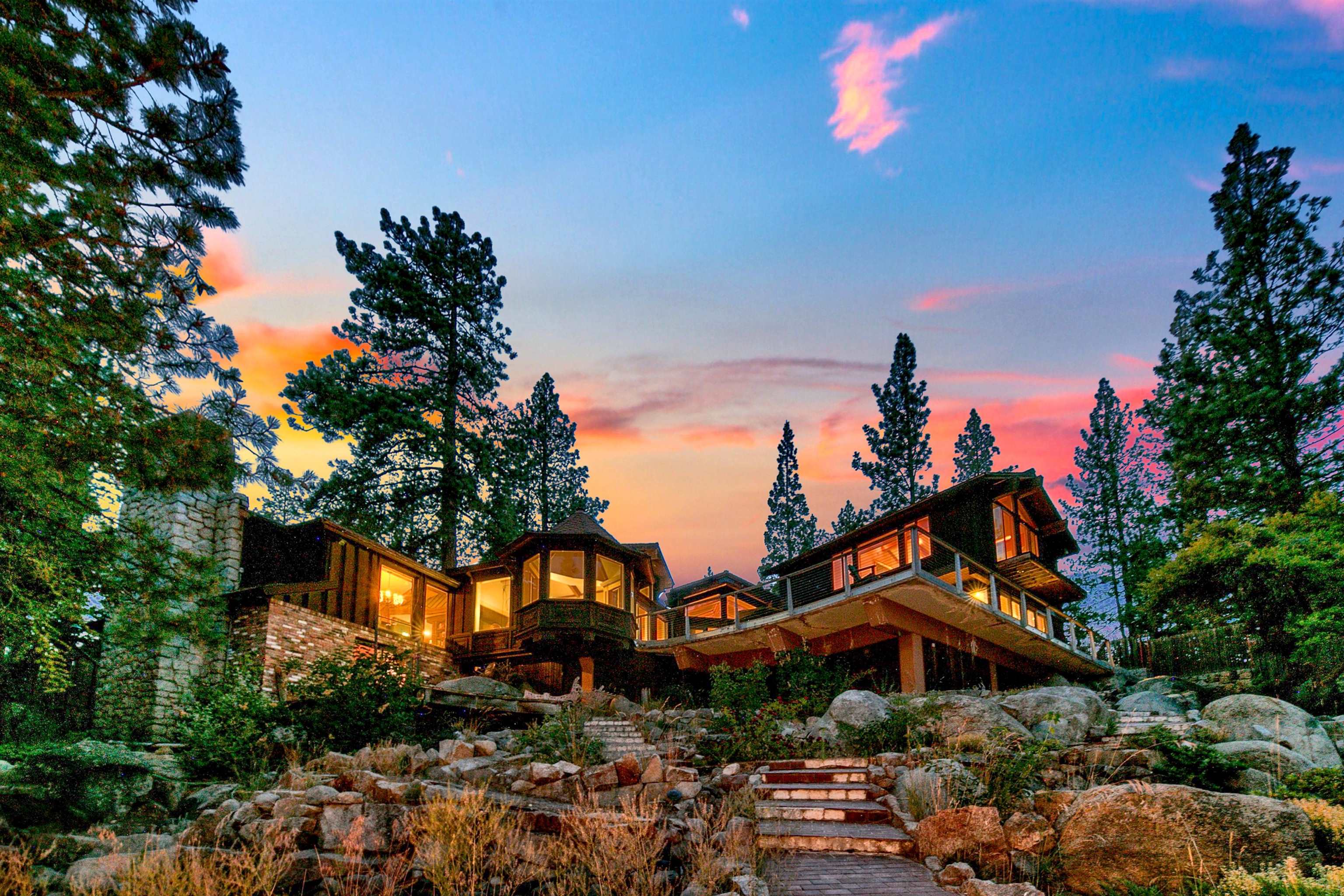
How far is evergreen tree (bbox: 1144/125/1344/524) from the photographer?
19.4 metres

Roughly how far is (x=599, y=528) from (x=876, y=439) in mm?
17219

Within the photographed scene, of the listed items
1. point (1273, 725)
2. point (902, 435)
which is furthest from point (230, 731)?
point (902, 435)

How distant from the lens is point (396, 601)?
74.2ft

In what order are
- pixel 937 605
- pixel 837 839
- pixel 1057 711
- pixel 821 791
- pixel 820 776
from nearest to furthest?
pixel 837 839 < pixel 821 791 < pixel 820 776 < pixel 1057 711 < pixel 937 605

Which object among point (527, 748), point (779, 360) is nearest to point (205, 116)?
point (527, 748)

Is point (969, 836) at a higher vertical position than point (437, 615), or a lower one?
lower

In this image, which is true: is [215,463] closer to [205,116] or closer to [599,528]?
[205,116]

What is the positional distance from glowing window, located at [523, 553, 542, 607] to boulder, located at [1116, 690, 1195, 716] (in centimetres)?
1622

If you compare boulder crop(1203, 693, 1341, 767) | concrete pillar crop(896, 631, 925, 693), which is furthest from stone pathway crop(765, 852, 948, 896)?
concrete pillar crop(896, 631, 925, 693)

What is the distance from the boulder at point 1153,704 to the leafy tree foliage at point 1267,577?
8.51 feet

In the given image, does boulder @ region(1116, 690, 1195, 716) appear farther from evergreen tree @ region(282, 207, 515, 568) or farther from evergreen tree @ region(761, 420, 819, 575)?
evergreen tree @ region(761, 420, 819, 575)

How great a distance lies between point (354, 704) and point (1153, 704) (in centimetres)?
1748

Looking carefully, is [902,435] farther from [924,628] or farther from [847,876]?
[847,876]

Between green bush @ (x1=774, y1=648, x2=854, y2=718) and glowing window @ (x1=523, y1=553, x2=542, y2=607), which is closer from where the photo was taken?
green bush @ (x1=774, y1=648, x2=854, y2=718)
